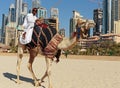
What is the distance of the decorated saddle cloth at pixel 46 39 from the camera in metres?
10.5

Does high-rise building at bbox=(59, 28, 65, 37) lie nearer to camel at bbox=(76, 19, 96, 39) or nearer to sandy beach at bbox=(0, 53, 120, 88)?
camel at bbox=(76, 19, 96, 39)

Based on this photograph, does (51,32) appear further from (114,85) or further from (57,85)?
(114,85)

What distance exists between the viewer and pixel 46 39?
35.1 ft

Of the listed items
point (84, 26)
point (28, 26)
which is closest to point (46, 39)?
point (28, 26)

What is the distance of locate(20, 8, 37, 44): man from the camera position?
1120 cm

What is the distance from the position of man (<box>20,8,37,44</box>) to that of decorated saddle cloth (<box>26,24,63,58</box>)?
169 millimetres

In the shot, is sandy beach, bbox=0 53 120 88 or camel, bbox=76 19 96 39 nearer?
camel, bbox=76 19 96 39

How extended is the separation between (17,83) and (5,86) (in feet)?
2.88

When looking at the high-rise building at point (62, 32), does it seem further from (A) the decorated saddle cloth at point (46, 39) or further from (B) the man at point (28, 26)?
(B) the man at point (28, 26)

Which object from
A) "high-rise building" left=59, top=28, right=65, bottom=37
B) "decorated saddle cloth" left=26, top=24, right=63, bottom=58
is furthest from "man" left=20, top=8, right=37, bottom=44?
"high-rise building" left=59, top=28, right=65, bottom=37

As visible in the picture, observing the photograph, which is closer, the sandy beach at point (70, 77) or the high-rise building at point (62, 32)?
the high-rise building at point (62, 32)

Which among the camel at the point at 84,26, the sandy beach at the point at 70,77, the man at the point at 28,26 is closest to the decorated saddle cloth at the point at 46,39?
the man at the point at 28,26

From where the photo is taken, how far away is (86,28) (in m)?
9.63

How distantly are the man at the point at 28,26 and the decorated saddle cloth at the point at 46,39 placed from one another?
169 mm
